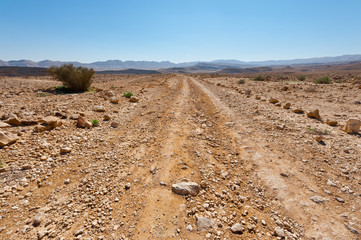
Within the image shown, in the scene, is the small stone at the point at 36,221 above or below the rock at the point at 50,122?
below

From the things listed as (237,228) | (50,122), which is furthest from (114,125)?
(237,228)

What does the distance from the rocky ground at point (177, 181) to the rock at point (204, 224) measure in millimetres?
15

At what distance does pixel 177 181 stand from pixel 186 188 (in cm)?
29

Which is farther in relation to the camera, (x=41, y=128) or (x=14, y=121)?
(x=14, y=121)

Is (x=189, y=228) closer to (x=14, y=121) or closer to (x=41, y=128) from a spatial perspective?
(x=41, y=128)

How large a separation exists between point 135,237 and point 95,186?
142cm

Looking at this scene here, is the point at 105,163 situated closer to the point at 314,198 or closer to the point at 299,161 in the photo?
the point at 314,198

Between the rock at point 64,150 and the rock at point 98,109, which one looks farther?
the rock at point 98,109

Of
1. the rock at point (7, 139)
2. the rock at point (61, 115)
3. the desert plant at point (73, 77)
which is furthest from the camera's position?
the desert plant at point (73, 77)

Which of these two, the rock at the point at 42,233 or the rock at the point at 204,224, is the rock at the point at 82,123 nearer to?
the rock at the point at 42,233

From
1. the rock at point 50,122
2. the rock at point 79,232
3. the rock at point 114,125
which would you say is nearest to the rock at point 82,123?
the rock at point 50,122

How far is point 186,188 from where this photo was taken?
3.09m

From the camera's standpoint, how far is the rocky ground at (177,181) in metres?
2.47

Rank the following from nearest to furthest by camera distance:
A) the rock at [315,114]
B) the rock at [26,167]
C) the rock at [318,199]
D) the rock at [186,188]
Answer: the rock at [318,199]
the rock at [186,188]
the rock at [26,167]
the rock at [315,114]
